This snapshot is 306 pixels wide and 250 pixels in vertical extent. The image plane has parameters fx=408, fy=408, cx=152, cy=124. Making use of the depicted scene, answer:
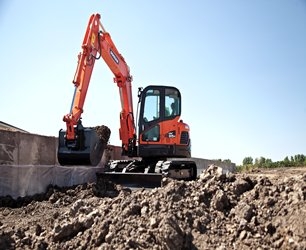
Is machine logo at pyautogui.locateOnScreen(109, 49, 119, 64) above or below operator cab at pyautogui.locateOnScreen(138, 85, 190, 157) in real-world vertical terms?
above

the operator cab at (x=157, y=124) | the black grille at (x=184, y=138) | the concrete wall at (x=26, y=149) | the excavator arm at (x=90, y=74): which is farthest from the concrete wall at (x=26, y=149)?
the black grille at (x=184, y=138)

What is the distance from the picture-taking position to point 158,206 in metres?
5.57

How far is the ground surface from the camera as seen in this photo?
4906mm

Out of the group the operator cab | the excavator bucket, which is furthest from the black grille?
the excavator bucket

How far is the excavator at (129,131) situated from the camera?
9711mm

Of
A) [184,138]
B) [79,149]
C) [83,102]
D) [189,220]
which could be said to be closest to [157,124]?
[184,138]

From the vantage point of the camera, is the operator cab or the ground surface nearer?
the ground surface

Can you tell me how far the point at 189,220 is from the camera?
5.34 meters

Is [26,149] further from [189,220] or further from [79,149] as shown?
[189,220]

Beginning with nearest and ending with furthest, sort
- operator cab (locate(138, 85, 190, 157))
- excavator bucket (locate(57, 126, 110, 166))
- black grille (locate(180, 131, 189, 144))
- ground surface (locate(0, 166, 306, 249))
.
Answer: ground surface (locate(0, 166, 306, 249)) < excavator bucket (locate(57, 126, 110, 166)) < operator cab (locate(138, 85, 190, 157)) < black grille (locate(180, 131, 189, 144))

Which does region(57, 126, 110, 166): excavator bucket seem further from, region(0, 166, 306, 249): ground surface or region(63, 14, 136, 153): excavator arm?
region(0, 166, 306, 249): ground surface

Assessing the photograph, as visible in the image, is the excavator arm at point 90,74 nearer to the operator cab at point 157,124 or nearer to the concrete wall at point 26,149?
the operator cab at point 157,124

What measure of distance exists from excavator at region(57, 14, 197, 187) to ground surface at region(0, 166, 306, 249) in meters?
3.32

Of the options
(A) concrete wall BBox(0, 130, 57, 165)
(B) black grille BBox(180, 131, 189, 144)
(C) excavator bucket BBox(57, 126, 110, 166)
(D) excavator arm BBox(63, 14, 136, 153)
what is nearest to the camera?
(C) excavator bucket BBox(57, 126, 110, 166)
